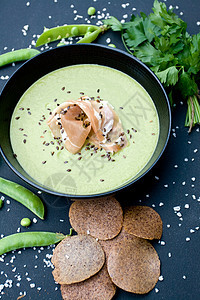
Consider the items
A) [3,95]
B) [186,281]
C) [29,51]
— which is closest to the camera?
[186,281]

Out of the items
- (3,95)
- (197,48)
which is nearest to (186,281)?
(197,48)

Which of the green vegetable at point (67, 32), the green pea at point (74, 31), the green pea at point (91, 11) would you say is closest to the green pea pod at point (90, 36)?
the green vegetable at point (67, 32)

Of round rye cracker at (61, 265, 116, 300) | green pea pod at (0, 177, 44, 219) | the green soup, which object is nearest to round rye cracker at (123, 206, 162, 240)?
the green soup

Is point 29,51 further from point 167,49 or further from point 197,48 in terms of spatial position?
point 197,48

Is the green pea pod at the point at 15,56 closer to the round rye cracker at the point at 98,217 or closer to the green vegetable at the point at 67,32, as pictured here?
the green vegetable at the point at 67,32

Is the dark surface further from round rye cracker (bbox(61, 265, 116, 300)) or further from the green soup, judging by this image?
the green soup

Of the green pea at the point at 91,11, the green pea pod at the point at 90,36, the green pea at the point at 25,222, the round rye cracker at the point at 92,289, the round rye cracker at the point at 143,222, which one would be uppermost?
the green pea at the point at 91,11
